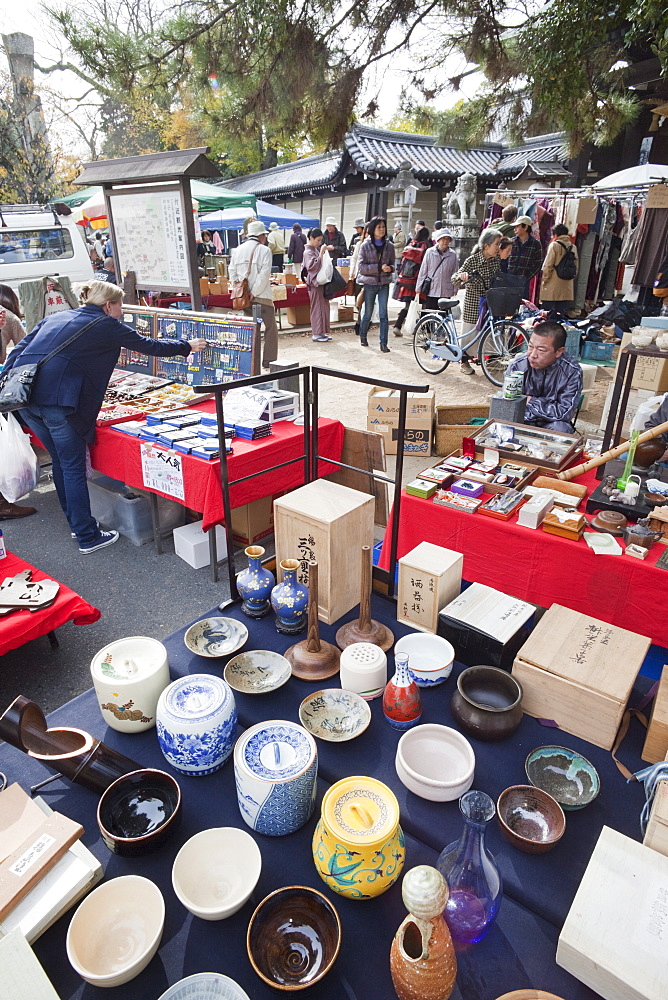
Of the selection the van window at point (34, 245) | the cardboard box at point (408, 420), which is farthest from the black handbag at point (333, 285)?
the cardboard box at point (408, 420)

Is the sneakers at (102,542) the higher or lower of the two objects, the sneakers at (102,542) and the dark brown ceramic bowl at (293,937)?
the lower

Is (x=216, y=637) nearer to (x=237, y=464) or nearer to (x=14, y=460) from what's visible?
(x=237, y=464)

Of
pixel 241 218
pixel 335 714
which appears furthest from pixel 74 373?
pixel 241 218

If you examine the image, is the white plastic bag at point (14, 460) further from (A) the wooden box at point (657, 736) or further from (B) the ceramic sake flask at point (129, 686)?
(A) the wooden box at point (657, 736)

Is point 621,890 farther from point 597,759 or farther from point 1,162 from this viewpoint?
point 1,162

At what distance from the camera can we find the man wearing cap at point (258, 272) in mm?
7875

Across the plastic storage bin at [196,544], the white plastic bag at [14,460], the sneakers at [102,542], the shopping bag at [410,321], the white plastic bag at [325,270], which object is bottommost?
the sneakers at [102,542]

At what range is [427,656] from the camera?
197 centimetres

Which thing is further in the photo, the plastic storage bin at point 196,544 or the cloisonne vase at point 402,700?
the plastic storage bin at point 196,544

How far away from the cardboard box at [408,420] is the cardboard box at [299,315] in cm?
753

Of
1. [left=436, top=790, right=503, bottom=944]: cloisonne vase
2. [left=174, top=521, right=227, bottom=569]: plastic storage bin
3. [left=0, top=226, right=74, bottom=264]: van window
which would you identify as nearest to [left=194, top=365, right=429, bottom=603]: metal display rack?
[left=436, top=790, right=503, bottom=944]: cloisonne vase

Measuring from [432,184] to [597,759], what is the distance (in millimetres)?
18641

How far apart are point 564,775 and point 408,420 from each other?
4027 millimetres

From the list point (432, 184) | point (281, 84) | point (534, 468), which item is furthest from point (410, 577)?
point (432, 184)
